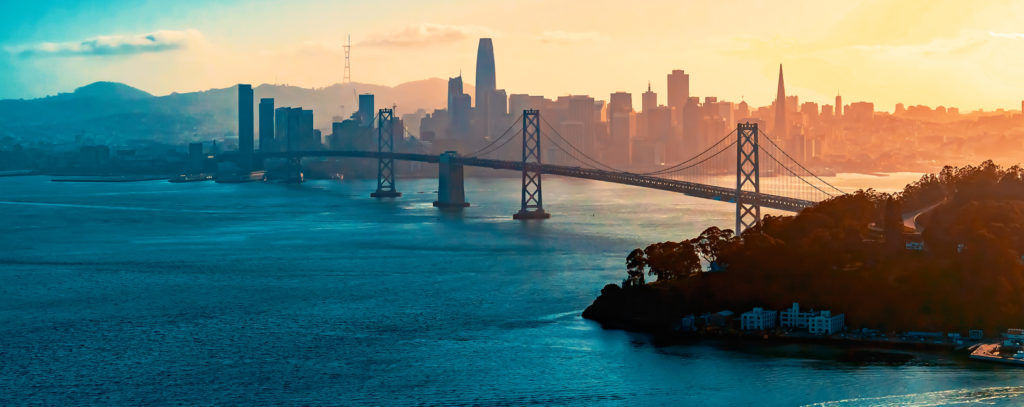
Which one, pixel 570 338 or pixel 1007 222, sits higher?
pixel 1007 222

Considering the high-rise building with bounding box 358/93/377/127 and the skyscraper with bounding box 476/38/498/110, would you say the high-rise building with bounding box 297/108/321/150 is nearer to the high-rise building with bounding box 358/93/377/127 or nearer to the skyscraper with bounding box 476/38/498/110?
the high-rise building with bounding box 358/93/377/127

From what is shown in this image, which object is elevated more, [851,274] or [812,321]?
[851,274]

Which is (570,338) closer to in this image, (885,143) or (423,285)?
(423,285)

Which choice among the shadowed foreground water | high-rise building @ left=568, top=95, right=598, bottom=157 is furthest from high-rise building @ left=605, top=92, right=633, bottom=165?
the shadowed foreground water

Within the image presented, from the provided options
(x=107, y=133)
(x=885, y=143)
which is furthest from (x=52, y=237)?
(x=107, y=133)

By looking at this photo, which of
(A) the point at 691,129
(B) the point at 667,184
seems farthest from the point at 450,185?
(A) the point at 691,129

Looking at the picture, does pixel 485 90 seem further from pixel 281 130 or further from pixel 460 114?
pixel 281 130
